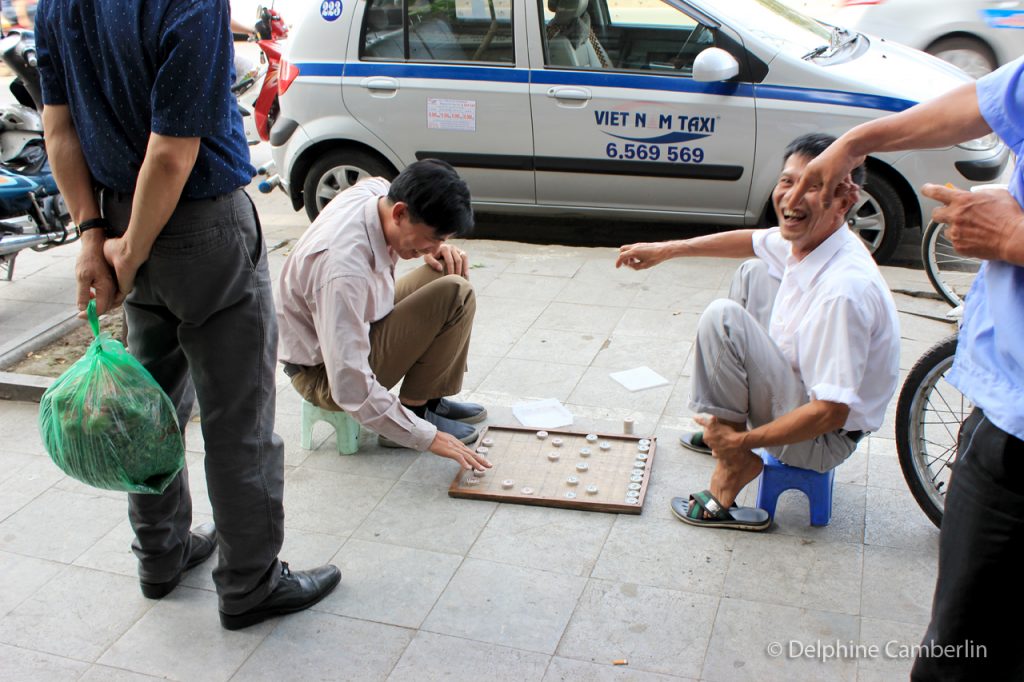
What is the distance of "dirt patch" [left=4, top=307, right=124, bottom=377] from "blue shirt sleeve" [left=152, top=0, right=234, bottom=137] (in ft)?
8.43

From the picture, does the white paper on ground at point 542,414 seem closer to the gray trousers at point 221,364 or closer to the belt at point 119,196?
the gray trousers at point 221,364

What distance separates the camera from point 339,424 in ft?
12.3

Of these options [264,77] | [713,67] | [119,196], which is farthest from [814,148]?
[264,77]

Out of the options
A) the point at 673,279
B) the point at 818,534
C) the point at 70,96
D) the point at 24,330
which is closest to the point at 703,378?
the point at 818,534

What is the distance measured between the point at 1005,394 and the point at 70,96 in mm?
2234

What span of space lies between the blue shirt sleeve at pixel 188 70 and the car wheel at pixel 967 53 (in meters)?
8.93

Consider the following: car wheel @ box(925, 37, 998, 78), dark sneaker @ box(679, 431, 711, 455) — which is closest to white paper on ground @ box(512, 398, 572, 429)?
dark sneaker @ box(679, 431, 711, 455)

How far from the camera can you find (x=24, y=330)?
531 centimetres

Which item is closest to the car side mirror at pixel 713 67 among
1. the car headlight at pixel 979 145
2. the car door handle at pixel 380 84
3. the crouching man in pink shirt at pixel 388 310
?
the car headlight at pixel 979 145

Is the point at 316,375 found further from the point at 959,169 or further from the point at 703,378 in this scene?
the point at 959,169

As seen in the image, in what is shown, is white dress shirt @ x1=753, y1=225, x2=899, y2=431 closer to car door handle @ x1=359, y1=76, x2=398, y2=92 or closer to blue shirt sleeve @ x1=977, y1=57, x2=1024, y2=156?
blue shirt sleeve @ x1=977, y1=57, x2=1024, y2=156

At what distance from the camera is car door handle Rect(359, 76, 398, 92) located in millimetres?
6293

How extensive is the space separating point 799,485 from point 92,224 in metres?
2.25

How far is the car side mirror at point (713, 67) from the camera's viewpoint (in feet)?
18.6
